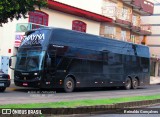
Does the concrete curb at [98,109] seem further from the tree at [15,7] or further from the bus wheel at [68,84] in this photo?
the bus wheel at [68,84]

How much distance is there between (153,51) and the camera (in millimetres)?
62031

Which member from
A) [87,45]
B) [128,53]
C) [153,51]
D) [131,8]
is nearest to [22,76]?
[87,45]

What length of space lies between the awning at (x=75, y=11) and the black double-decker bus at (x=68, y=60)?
653 cm

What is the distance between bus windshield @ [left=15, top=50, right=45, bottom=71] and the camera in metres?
23.4

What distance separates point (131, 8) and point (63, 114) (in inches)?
1426

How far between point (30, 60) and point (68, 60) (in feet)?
7.97

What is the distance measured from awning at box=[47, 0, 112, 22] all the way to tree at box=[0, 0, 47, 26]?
2072 cm

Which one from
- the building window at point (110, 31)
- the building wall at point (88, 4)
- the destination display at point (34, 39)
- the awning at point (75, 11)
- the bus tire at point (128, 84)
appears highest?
the building wall at point (88, 4)

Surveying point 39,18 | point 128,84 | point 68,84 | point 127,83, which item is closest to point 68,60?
point 68,84

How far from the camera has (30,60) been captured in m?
23.9

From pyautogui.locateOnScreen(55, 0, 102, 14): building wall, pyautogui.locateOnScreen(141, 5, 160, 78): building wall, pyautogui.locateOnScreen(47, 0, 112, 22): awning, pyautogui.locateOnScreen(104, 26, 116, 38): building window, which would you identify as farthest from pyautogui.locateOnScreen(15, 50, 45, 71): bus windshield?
pyautogui.locateOnScreen(141, 5, 160, 78): building wall

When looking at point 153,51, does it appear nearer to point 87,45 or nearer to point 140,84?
point 140,84

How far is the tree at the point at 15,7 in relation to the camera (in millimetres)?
10299

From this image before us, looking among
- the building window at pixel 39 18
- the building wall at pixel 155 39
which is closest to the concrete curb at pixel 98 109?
the building window at pixel 39 18
